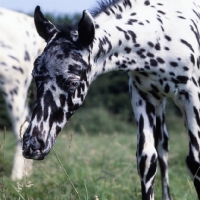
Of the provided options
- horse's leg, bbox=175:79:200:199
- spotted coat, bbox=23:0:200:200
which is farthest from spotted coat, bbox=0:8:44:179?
horse's leg, bbox=175:79:200:199

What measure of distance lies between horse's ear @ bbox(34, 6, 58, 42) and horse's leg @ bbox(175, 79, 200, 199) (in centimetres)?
85

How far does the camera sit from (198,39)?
11.2ft

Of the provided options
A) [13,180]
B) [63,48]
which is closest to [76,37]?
[63,48]

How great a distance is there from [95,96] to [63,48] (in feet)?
41.0

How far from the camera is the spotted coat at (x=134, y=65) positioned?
279cm

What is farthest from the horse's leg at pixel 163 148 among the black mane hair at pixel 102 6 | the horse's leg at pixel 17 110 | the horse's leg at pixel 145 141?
the horse's leg at pixel 17 110

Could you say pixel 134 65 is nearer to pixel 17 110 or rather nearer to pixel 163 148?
pixel 163 148

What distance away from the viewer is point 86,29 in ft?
9.23

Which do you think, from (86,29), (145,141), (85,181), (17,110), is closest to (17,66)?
(17,110)

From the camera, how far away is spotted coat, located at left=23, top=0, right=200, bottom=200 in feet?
9.14

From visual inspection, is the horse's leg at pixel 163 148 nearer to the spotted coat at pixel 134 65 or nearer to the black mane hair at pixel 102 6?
the spotted coat at pixel 134 65

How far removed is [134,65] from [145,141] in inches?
21.8

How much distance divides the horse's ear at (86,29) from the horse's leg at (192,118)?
2.45 feet

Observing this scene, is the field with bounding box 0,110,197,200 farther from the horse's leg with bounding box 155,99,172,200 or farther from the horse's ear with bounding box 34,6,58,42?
the horse's ear with bounding box 34,6,58,42
